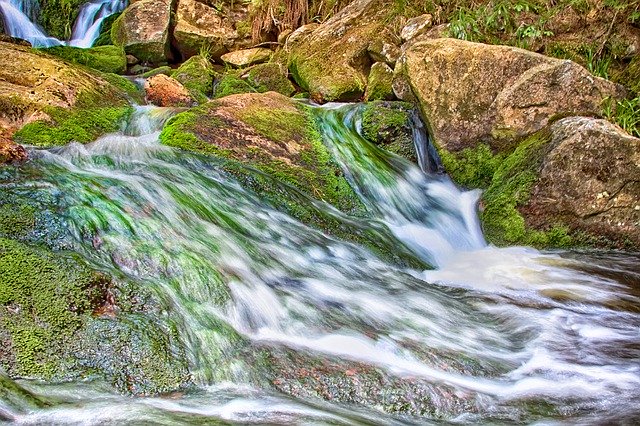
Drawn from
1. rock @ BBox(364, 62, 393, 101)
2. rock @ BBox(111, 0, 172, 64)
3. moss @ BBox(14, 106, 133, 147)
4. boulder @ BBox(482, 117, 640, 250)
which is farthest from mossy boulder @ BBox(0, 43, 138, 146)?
boulder @ BBox(482, 117, 640, 250)

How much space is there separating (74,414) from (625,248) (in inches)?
205

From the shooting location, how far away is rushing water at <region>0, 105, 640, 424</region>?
2793mm

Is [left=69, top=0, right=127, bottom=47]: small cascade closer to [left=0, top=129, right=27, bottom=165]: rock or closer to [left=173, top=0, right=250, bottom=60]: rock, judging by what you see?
[left=173, top=0, right=250, bottom=60]: rock

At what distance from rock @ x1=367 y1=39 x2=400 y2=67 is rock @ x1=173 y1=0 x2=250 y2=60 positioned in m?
4.13

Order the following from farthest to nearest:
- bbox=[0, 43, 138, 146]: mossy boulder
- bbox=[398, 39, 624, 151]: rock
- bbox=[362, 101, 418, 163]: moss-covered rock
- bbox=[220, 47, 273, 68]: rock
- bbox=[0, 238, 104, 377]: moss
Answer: bbox=[220, 47, 273, 68]: rock
bbox=[362, 101, 418, 163]: moss-covered rock
bbox=[398, 39, 624, 151]: rock
bbox=[0, 43, 138, 146]: mossy boulder
bbox=[0, 238, 104, 377]: moss

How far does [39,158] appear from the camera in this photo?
185 inches

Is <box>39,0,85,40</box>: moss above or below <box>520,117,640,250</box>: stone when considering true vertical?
above

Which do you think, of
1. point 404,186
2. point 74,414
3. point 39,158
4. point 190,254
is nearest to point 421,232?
point 404,186

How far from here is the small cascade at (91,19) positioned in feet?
42.0

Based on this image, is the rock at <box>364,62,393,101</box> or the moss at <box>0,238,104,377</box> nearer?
the moss at <box>0,238,104,377</box>

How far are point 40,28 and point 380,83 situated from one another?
8.72m

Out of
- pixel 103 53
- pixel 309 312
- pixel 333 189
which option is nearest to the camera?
pixel 309 312

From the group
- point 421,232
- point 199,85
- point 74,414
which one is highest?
point 199,85

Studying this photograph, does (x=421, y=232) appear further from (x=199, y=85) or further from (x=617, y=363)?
(x=199, y=85)
